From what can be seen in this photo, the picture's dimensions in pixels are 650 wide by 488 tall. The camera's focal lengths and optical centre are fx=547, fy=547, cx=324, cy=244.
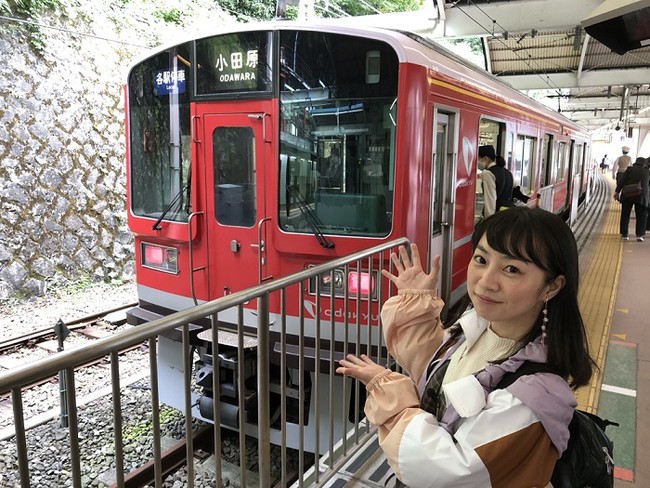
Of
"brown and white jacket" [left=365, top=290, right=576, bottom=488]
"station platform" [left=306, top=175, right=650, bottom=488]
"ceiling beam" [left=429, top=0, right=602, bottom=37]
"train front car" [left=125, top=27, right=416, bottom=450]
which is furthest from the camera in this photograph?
"ceiling beam" [left=429, top=0, right=602, bottom=37]

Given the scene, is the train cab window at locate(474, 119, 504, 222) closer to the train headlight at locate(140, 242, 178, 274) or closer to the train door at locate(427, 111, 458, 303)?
the train door at locate(427, 111, 458, 303)

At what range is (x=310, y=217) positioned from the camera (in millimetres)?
Result: 3658

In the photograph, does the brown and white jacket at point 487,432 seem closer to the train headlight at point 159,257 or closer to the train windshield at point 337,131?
the train windshield at point 337,131

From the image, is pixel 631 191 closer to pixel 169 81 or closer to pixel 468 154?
pixel 468 154

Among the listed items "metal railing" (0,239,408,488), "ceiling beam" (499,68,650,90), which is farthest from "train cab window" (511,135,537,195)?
"ceiling beam" (499,68,650,90)

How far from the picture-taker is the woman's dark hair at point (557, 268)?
129cm

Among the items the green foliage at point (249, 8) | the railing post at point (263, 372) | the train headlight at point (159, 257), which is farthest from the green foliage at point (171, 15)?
the railing post at point (263, 372)

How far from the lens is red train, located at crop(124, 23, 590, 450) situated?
136 inches

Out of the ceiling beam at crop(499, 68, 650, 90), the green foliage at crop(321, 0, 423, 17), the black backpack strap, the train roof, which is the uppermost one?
the green foliage at crop(321, 0, 423, 17)

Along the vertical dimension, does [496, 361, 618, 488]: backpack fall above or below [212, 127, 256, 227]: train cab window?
below

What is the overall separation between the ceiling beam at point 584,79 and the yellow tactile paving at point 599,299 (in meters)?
5.14

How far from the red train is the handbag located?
556 centimetres

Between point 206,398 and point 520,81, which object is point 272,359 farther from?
point 520,81

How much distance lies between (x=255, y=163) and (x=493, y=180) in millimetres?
2694
